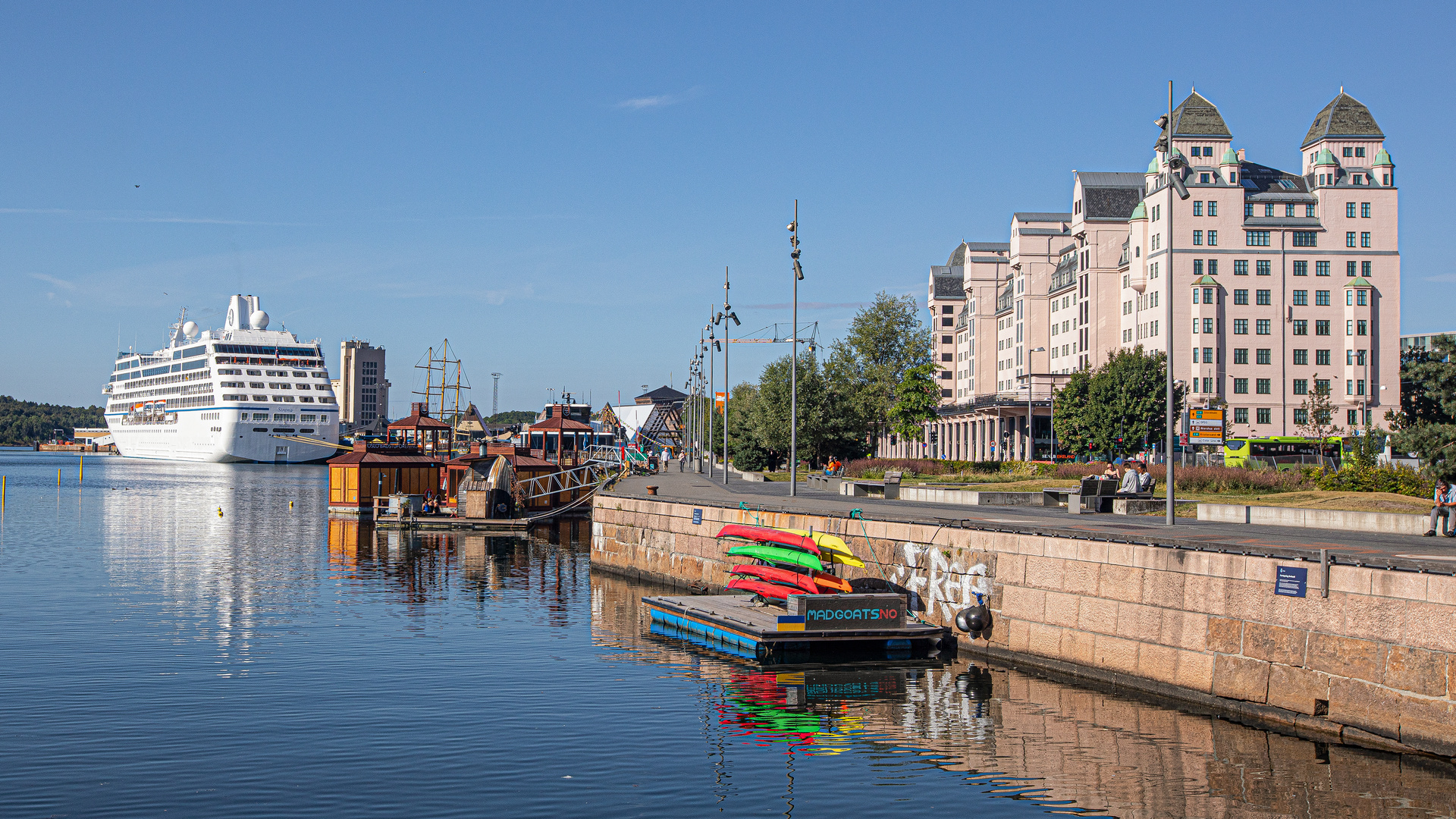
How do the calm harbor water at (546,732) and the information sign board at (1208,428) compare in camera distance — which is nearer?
the calm harbor water at (546,732)

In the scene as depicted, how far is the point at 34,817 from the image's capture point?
14141 mm

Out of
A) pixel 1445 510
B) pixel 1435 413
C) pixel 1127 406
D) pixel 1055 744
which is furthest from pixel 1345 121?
pixel 1055 744

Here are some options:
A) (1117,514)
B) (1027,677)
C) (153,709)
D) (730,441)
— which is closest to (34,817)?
(153,709)

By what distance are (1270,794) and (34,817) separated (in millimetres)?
15500

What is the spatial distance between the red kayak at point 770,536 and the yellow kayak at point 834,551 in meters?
0.25

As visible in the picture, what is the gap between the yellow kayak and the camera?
29.0 metres

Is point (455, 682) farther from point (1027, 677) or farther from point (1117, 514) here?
point (1117, 514)

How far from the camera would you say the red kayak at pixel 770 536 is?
95.8 ft

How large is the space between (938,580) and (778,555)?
4327 mm

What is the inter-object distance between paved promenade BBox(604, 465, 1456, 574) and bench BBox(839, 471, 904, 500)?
670mm

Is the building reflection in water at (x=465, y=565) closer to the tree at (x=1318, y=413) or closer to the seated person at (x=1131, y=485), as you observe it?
the seated person at (x=1131, y=485)

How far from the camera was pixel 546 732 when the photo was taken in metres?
18.9

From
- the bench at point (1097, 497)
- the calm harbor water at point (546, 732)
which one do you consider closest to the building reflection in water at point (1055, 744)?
the calm harbor water at point (546, 732)

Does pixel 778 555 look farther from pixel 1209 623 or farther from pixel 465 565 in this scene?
pixel 465 565
